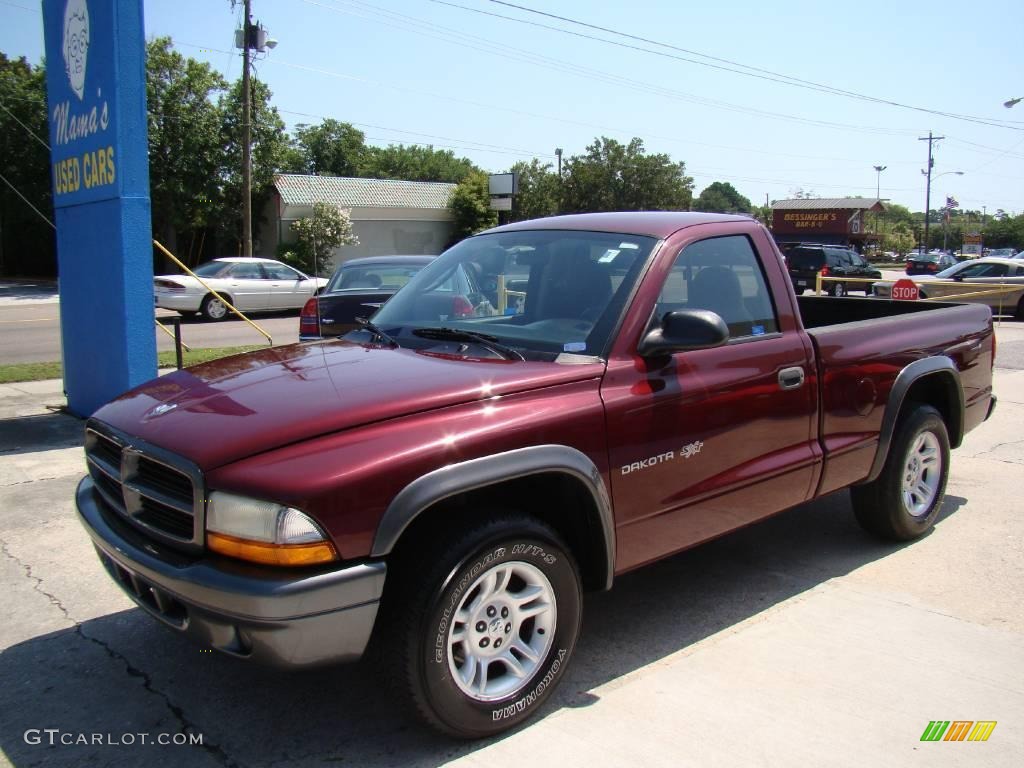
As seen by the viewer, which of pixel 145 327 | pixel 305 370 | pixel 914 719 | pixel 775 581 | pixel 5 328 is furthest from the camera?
pixel 5 328

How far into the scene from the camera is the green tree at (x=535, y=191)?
165 ft

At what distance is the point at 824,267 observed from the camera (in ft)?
96.7

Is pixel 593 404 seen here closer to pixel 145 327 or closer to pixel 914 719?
pixel 914 719

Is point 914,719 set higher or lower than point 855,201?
lower

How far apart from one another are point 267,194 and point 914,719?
125ft

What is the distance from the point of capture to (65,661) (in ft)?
11.6

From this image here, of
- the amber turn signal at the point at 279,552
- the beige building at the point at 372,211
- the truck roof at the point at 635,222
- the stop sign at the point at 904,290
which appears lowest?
the amber turn signal at the point at 279,552

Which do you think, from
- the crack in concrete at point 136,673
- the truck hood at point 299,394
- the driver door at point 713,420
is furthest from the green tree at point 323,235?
the truck hood at point 299,394

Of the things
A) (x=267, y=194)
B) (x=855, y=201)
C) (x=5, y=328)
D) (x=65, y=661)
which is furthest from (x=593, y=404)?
(x=855, y=201)

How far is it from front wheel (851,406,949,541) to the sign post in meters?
5.94

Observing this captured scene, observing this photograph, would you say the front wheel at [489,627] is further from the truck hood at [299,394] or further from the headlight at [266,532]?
the truck hood at [299,394]

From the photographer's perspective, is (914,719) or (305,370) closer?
(914,719)

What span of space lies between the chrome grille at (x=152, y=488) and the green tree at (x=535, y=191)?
47300 millimetres

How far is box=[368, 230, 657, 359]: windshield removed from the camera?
11.6 ft
